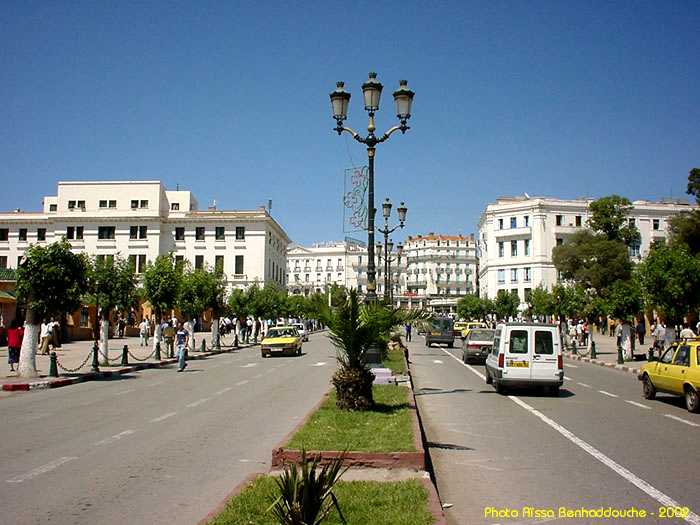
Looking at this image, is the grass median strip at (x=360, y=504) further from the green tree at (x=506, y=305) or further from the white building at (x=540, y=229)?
the white building at (x=540, y=229)

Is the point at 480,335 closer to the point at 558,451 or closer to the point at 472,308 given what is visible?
the point at 558,451

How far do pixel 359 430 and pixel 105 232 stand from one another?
265ft

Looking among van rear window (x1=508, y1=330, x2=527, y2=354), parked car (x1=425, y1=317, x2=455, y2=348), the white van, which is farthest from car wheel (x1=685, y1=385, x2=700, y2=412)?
parked car (x1=425, y1=317, x2=455, y2=348)

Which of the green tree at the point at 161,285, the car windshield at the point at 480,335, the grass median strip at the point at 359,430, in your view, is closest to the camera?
the grass median strip at the point at 359,430

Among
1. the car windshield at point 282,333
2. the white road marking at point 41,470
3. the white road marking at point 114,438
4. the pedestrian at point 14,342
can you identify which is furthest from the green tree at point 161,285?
the white road marking at point 41,470

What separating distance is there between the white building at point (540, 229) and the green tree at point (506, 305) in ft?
16.8

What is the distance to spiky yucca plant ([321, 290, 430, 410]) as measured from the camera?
11.4m

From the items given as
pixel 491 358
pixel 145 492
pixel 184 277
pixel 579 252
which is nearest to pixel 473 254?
pixel 579 252

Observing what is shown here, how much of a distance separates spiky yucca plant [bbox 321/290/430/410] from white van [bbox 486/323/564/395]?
20.7 feet

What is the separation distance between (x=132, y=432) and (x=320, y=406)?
10.9 feet

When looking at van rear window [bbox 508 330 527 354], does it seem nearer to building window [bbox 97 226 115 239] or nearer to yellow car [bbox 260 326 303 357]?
yellow car [bbox 260 326 303 357]

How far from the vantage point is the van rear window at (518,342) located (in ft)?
57.0

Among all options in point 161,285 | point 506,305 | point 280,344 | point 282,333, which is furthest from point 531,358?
point 506,305

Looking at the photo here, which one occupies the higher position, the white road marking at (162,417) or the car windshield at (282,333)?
the car windshield at (282,333)
